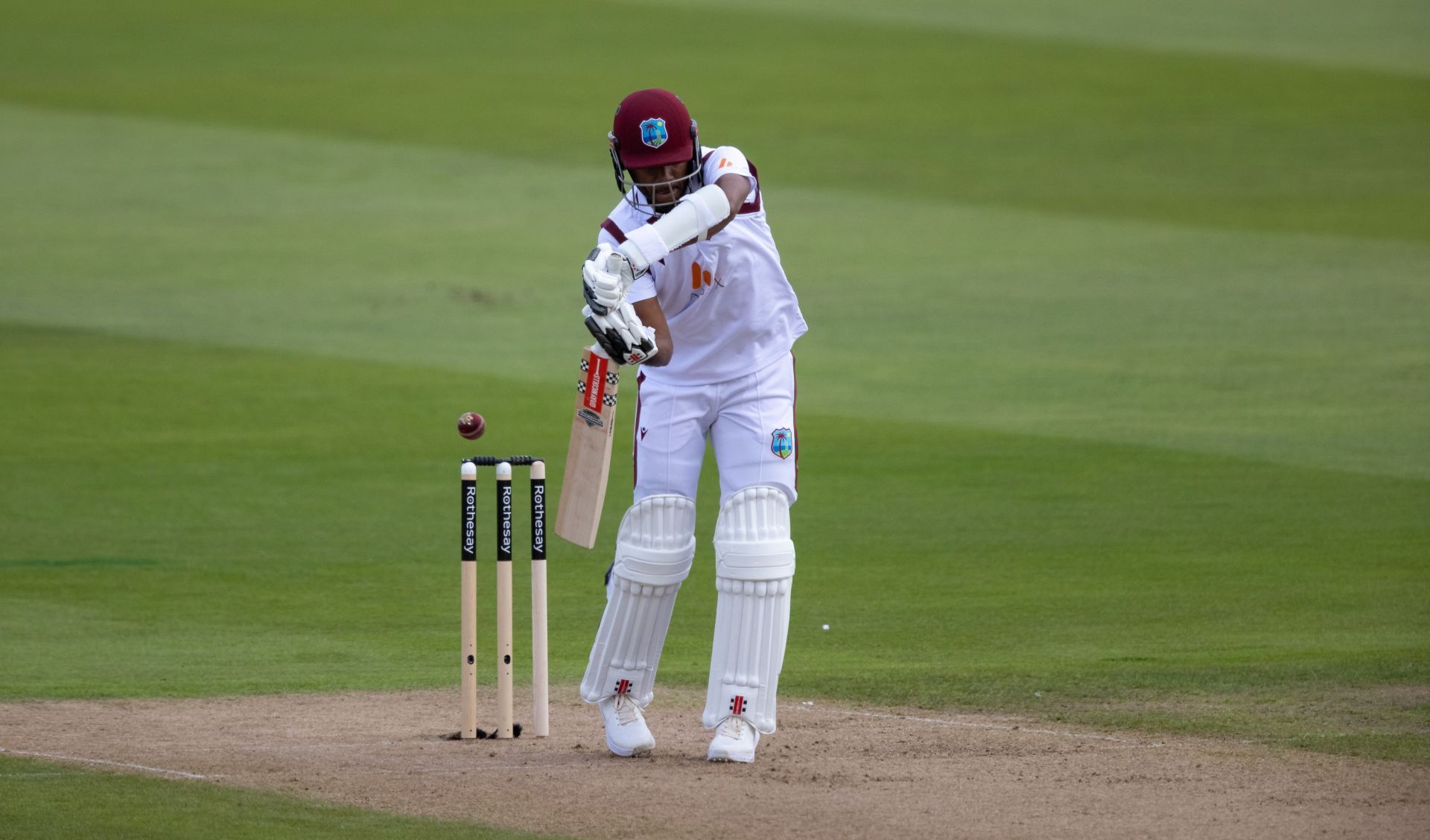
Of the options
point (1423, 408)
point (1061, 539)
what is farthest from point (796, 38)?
point (1061, 539)

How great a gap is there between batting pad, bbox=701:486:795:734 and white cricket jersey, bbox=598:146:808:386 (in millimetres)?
452

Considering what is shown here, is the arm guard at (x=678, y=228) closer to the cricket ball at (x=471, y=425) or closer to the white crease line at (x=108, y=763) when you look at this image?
the cricket ball at (x=471, y=425)

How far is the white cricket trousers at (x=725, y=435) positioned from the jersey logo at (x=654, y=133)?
761 mm

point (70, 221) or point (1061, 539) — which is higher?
point (70, 221)

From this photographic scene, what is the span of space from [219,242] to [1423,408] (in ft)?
39.2

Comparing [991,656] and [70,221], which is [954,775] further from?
[70,221]

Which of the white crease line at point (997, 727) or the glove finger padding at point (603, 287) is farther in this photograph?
the white crease line at point (997, 727)

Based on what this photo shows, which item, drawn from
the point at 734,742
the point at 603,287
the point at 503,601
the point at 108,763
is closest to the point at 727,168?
the point at 603,287

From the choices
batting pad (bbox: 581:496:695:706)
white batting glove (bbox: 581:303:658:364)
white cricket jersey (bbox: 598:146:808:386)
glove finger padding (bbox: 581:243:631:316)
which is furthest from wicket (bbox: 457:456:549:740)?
glove finger padding (bbox: 581:243:631:316)

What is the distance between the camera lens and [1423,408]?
47.3ft

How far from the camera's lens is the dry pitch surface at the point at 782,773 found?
5.70m

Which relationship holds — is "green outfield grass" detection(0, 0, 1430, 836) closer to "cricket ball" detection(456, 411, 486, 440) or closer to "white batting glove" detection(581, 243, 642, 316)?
"cricket ball" detection(456, 411, 486, 440)

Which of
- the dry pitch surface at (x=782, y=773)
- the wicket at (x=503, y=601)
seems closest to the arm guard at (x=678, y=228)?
the wicket at (x=503, y=601)

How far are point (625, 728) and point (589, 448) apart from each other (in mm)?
919
